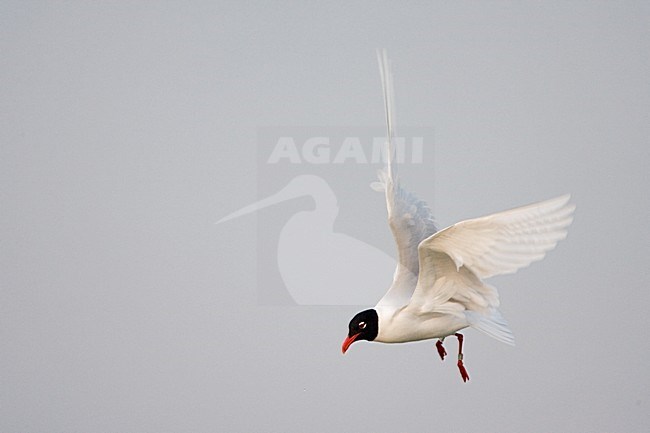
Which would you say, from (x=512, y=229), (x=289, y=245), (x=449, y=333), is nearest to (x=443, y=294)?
(x=449, y=333)

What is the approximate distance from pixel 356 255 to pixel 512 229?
133 cm

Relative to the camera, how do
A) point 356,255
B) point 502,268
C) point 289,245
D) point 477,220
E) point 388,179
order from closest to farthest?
point 477,220, point 502,268, point 388,179, point 356,255, point 289,245

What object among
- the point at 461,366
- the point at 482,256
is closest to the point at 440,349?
the point at 461,366

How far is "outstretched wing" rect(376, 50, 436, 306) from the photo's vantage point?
2.25 meters

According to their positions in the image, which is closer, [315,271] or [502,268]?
[502,268]

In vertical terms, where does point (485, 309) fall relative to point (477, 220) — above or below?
below

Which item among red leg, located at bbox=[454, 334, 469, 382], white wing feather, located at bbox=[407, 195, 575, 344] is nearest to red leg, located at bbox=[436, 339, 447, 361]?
red leg, located at bbox=[454, 334, 469, 382]

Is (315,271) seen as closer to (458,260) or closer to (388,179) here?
(388,179)

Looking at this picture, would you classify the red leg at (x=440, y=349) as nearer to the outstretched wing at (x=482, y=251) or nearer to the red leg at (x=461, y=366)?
the red leg at (x=461, y=366)

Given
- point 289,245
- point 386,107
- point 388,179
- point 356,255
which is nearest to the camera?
point 386,107

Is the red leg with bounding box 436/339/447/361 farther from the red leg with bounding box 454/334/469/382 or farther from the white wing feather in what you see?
the white wing feather

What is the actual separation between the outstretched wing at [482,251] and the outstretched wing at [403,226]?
4.6 inches

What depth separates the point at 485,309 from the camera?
2199 mm

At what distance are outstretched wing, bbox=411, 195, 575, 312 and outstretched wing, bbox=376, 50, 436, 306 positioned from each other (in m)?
0.12
